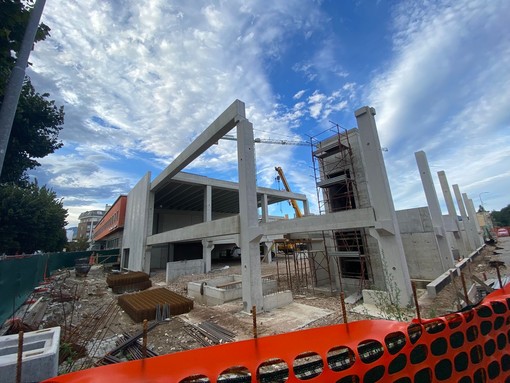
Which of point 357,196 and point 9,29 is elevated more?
point 9,29

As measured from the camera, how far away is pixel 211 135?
12453mm

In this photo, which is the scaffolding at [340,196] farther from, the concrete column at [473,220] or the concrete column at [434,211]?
the concrete column at [473,220]

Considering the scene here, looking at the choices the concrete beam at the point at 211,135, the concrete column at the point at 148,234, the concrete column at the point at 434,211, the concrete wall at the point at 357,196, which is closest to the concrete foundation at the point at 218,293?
the concrete wall at the point at 357,196

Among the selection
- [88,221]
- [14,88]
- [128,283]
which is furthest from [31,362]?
[88,221]

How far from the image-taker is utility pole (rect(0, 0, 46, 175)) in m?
3.52

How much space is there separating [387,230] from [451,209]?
815 inches

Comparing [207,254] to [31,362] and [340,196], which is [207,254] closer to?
[340,196]

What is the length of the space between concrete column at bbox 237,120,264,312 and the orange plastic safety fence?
7089 mm

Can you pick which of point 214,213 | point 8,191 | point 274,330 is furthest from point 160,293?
point 214,213

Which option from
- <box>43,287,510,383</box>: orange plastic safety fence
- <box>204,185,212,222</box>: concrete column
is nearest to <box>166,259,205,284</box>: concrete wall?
<box>204,185,212,222</box>: concrete column

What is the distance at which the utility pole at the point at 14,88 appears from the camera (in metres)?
3.52

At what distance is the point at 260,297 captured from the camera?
9.28 metres

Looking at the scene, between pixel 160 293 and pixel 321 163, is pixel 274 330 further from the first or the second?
Answer: pixel 321 163

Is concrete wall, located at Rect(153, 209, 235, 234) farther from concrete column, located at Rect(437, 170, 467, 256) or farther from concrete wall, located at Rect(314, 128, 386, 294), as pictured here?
concrete column, located at Rect(437, 170, 467, 256)
